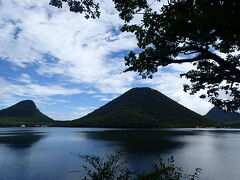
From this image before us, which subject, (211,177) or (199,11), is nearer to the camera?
(199,11)

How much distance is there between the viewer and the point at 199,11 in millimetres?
10266

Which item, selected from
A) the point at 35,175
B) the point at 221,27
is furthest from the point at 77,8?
the point at 35,175

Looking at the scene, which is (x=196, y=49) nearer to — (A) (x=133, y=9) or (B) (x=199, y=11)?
(B) (x=199, y=11)

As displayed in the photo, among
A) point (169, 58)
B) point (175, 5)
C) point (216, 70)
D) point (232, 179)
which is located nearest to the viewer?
point (175, 5)

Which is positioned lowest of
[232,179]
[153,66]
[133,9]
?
[232,179]

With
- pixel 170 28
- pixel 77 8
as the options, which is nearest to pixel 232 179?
pixel 170 28

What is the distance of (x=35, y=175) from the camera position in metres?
51.9

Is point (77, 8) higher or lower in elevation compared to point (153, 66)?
higher

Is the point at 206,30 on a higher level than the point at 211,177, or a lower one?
higher

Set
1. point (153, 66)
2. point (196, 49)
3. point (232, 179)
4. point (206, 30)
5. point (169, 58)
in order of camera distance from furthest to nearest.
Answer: point (232, 179)
point (153, 66)
point (169, 58)
point (196, 49)
point (206, 30)

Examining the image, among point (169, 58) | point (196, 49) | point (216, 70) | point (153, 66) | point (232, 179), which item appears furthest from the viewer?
A: point (232, 179)

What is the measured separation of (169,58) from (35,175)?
4899 cm

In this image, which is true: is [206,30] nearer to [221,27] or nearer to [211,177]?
[221,27]

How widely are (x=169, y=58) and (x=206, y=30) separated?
12.5 feet
